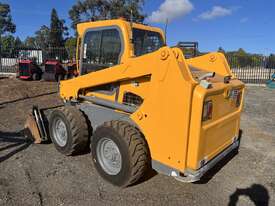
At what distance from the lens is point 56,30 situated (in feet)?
245

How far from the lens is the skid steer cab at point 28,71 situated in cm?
1670

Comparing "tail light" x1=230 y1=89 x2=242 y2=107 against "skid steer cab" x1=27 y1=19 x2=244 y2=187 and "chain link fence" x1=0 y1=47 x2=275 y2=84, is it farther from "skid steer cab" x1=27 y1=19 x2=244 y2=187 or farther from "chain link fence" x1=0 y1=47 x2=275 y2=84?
"chain link fence" x1=0 y1=47 x2=275 y2=84

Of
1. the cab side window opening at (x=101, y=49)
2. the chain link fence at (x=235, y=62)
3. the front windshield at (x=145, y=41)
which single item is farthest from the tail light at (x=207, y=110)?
the chain link fence at (x=235, y=62)

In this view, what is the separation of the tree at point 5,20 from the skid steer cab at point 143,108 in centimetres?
7378

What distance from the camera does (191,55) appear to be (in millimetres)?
5918

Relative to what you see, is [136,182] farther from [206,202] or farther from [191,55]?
[191,55]

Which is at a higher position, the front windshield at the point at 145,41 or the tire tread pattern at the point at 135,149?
the front windshield at the point at 145,41

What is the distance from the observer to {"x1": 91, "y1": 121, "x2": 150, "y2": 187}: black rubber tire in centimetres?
390

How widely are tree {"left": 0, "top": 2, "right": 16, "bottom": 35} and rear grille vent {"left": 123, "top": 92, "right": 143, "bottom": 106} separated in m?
74.8

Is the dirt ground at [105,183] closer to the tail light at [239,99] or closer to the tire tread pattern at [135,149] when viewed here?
the tire tread pattern at [135,149]

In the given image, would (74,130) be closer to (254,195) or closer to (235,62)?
(254,195)

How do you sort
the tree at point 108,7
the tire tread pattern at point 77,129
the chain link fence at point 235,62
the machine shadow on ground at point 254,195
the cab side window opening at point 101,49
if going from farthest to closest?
1. the tree at point 108,7
2. the chain link fence at point 235,62
3. the tire tread pattern at point 77,129
4. the cab side window opening at point 101,49
5. the machine shadow on ground at point 254,195

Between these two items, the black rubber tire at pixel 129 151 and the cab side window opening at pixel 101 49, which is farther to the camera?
the cab side window opening at pixel 101 49

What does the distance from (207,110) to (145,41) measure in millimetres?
2010
